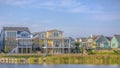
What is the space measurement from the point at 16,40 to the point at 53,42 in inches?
350

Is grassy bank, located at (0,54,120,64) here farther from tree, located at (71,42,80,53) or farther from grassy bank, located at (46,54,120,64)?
tree, located at (71,42,80,53)

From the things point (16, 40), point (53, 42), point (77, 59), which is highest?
point (16, 40)

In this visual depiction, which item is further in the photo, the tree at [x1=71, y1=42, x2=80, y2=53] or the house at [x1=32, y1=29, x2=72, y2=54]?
the tree at [x1=71, y1=42, x2=80, y2=53]

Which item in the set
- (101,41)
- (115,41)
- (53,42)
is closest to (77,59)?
(53,42)

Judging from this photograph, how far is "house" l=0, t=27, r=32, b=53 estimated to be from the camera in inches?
3659

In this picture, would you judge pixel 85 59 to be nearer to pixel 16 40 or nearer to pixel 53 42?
pixel 53 42

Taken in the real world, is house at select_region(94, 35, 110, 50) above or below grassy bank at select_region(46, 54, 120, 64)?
above

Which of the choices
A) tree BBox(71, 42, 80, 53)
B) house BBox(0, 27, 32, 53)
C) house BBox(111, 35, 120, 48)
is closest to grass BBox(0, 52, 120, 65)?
house BBox(0, 27, 32, 53)

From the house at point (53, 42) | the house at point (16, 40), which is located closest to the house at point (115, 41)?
the house at point (53, 42)

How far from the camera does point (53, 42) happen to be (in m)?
92.7

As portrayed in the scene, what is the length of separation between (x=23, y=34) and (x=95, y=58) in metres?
27.2

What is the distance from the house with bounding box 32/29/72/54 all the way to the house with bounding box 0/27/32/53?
2799mm

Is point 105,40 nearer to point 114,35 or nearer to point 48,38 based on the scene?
point 114,35

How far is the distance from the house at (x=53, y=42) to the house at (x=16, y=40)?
280 centimetres
